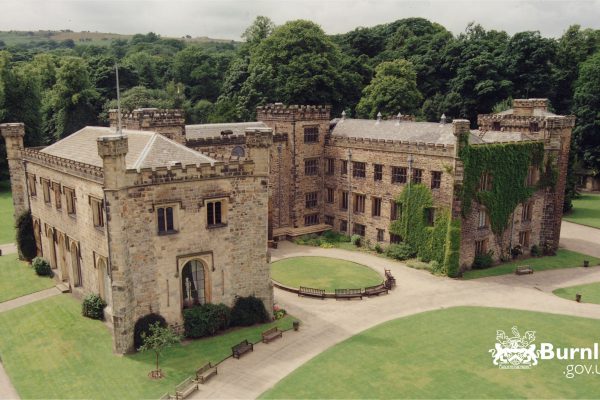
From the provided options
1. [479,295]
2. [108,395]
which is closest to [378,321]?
[479,295]

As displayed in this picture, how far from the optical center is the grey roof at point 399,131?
45.1 meters

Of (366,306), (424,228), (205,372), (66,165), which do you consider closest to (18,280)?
(66,165)

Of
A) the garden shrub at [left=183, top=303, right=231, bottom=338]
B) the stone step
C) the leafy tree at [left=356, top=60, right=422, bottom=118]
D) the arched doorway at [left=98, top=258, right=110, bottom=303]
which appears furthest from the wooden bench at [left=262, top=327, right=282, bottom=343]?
the leafy tree at [left=356, top=60, right=422, bottom=118]

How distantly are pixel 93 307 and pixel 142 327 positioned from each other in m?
5.86

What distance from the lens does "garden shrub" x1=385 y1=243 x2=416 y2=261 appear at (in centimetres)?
4644

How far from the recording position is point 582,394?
24.3 metres

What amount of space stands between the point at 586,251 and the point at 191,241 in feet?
132

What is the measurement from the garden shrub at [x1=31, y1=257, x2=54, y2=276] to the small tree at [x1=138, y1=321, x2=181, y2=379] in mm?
16588

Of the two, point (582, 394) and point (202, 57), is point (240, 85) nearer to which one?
point (202, 57)

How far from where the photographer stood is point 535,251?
48375mm

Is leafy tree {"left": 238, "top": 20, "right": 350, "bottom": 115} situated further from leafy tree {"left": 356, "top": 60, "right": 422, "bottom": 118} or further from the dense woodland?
leafy tree {"left": 356, "top": 60, "right": 422, "bottom": 118}

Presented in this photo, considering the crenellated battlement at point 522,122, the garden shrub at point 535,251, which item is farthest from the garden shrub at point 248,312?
the crenellated battlement at point 522,122

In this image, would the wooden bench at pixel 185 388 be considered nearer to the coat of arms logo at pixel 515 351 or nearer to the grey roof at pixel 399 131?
the coat of arms logo at pixel 515 351

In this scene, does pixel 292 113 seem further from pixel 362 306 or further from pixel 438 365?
pixel 438 365
